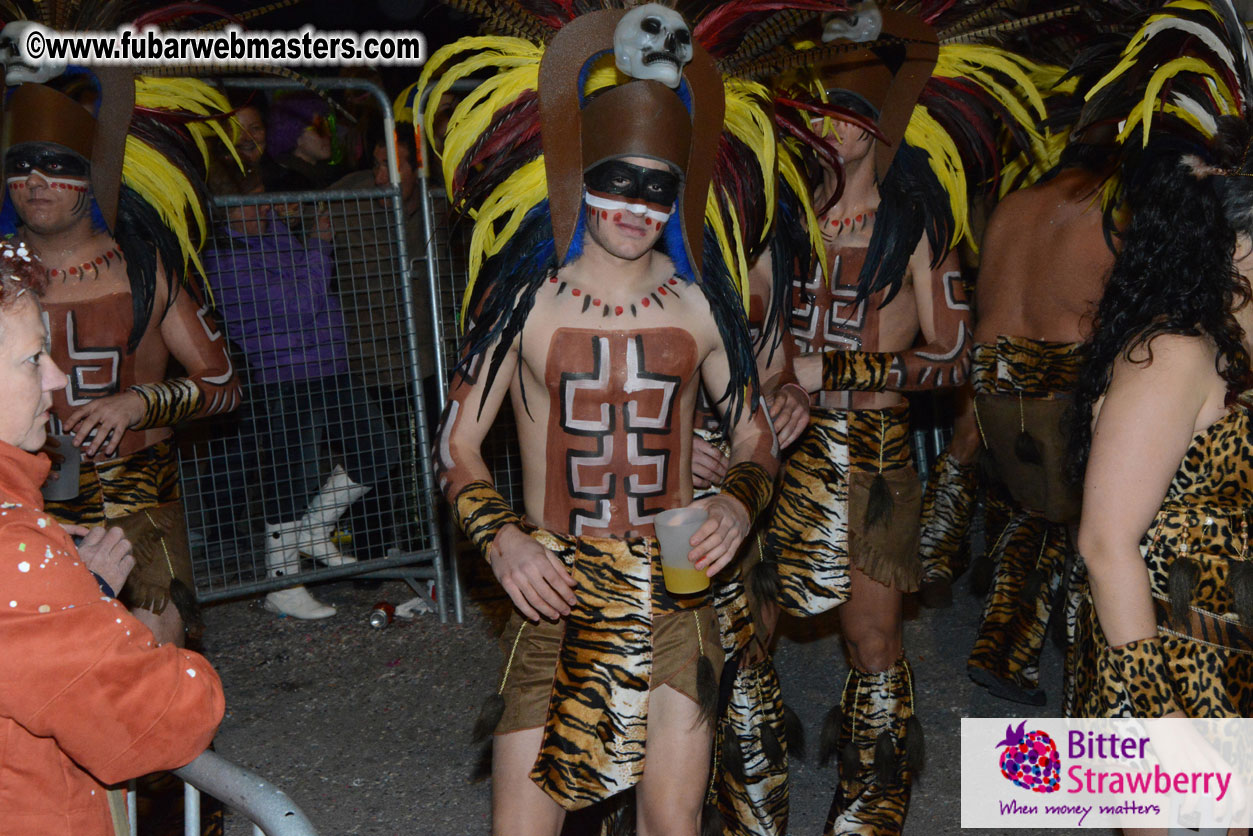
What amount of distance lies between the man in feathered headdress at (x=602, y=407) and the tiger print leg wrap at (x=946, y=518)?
2.74m

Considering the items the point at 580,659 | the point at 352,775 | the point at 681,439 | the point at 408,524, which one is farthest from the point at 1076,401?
the point at 408,524

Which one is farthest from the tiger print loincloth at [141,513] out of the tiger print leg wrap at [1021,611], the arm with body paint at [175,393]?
the tiger print leg wrap at [1021,611]

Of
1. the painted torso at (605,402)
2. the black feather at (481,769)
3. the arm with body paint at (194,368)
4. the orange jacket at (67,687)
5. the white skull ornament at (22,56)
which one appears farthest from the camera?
the black feather at (481,769)

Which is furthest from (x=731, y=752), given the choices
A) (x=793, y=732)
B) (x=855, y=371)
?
Answer: (x=855, y=371)

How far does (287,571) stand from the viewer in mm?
5535

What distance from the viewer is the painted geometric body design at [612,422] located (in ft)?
8.79

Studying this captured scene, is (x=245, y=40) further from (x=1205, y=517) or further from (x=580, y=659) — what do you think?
(x=1205, y=517)

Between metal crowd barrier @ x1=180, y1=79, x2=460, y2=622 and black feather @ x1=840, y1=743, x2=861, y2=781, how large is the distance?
2412mm

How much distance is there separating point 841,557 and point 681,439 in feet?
3.74

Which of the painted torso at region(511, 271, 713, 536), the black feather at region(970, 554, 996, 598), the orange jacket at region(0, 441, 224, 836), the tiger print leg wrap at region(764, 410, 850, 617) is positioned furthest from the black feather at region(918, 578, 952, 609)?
the orange jacket at region(0, 441, 224, 836)

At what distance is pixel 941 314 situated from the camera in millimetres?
3777

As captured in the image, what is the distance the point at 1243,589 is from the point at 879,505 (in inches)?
59.4

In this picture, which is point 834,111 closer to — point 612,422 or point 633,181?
point 633,181

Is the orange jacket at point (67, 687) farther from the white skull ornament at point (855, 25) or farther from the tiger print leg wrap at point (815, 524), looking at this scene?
the white skull ornament at point (855, 25)
